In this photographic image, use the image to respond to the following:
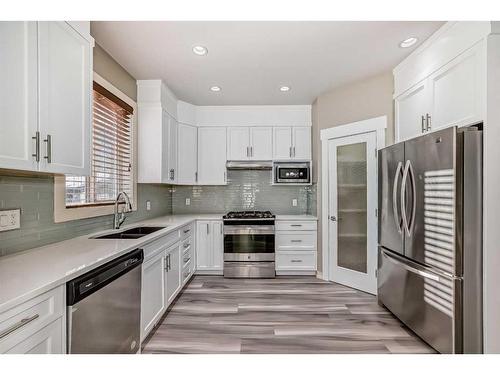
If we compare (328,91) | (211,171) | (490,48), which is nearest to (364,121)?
(328,91)

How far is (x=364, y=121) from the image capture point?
10.9 ft

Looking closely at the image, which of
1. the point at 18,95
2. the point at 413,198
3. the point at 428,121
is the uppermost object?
the point at 428,121

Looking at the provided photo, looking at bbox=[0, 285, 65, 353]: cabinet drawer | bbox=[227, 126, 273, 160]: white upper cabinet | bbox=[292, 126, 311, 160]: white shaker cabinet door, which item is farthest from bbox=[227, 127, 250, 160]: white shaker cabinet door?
bbox=[0, 285, 65, 353]: cabinet drawer

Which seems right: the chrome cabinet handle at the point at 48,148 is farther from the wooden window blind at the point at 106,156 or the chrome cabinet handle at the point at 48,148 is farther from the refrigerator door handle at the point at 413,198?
the refrigerator door handle at the point at 413,198

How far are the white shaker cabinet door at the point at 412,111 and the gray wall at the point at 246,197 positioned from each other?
6.25ft

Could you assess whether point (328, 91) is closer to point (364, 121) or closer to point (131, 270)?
point (364, 121)

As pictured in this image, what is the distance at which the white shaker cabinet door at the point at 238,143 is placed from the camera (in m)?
4.33

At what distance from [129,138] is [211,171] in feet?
4.62

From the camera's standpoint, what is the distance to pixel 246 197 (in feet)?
15.2

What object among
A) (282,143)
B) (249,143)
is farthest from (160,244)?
(282,143)

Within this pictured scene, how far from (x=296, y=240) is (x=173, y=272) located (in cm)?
178

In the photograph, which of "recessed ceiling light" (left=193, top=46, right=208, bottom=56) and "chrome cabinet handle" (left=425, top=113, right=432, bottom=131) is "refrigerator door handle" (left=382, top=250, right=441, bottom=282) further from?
"recessed ceiling light" (left=193, top=46, right=208, bottom=56)

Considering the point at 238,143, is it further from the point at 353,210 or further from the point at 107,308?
the point at 107,308

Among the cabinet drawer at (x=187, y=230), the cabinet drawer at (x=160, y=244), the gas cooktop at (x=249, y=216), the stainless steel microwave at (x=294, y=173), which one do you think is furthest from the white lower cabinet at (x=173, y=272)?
the stainless steel microwave at (x=294, y=173)
